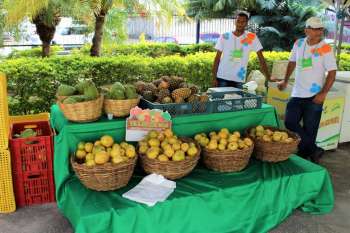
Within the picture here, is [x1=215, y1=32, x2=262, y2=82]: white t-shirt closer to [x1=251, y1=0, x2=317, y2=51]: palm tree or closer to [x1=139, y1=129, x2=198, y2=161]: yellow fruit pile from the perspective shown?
[x1=139, y1=129, x2=198, y2=161]: yellow fruit pile

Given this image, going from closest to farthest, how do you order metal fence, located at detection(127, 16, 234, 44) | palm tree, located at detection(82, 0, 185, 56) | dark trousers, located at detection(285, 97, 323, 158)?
dark trousers, located at detection(285, 97, 323, 158) → palm tree, located at detection(82, 0, 185, 56) → metal fence, located at detection(127, 16, 234, 44)

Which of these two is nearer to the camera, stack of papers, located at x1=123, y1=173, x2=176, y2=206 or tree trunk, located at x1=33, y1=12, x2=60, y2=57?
stack of papers, located at x1=123, y1=173, x2=176, y2=206

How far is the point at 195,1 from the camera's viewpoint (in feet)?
48.3

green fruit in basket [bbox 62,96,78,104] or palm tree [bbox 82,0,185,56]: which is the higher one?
palm tree [bbox 82,0,185,56]

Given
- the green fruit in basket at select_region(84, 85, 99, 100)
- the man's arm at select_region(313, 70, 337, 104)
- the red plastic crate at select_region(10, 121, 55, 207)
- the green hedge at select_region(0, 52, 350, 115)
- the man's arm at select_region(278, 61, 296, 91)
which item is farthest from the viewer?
the green hedge at select_region(0, 52, 350, 115)

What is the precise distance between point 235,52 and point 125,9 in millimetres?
3277

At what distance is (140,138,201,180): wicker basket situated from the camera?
8.48 feet

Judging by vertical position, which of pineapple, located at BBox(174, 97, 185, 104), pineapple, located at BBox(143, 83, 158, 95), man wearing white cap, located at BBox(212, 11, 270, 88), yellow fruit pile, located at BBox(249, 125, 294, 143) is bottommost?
yellow fruit pile, located at BBox(249, 125, 294, 143)

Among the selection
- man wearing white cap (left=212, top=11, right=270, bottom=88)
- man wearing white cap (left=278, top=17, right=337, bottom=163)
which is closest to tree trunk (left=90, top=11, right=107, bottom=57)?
man wearing white cap (left=212, top=11, right=270, bottom=88)

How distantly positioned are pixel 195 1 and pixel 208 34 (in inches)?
65.0

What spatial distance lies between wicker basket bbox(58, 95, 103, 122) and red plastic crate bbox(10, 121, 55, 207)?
1.78 feet

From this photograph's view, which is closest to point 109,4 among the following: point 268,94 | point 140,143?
point 268,94

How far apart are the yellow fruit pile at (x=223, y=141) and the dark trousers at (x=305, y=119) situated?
1.16m

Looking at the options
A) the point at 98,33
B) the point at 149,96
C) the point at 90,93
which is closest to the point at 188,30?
the point at 98,33
